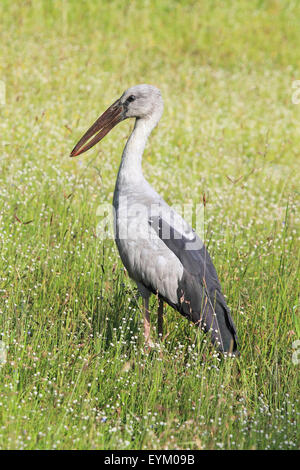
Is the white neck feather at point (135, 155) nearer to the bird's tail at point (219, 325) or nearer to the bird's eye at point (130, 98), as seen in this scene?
the bird's eye at point (130, 98)

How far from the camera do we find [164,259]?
15.4 feet

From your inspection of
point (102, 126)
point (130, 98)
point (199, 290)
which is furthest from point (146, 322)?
point (130, 98)

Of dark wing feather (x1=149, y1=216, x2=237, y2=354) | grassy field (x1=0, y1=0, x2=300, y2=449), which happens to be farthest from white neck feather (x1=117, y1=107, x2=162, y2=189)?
grassy field (x1=0, y1=0, x2=300, y2=449)

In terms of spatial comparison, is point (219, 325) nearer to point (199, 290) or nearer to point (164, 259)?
point (199, 290)

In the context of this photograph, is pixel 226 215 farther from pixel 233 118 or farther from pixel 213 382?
pixel 233 118

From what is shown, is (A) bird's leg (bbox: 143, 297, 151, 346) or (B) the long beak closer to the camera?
(A) bird's leg (bbox: 143, 297, 151, 346)

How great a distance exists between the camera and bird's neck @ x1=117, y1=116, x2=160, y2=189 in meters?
4.91

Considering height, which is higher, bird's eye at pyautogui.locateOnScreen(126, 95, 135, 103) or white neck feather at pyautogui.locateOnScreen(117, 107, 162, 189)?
bird's eye at pyautogui.locateOnScreen(126, 95, 135, 103)

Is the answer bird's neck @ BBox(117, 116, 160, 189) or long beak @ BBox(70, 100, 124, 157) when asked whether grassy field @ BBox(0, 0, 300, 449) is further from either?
bird's neck @ BBox(117, 116, 160, 189)

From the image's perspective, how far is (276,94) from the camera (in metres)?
13.1

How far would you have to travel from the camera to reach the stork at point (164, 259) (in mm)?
4449

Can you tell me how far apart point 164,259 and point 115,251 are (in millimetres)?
1145
